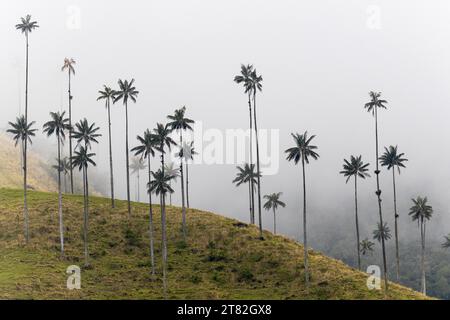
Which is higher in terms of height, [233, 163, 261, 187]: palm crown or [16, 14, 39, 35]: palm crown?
[16, 14, 39, 35]: palm crown

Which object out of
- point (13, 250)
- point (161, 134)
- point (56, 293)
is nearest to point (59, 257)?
point (13, 250)

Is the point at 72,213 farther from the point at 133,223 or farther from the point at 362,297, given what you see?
the point at 362,297

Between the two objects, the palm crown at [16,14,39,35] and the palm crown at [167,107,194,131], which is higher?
the palm crown at [16,14,39,35]

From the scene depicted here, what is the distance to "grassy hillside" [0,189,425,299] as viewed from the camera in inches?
3447

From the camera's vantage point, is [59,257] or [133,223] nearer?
[59,257]

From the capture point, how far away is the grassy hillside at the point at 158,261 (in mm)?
87562

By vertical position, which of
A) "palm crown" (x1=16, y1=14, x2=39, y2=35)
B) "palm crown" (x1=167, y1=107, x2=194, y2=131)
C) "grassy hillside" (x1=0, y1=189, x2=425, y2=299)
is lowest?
"grassy hillside" (x1=0, y1=189, x2=425, y2=299)

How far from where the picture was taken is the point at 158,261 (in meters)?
105

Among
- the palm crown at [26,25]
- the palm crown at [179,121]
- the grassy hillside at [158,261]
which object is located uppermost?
the palm crown at [26,25]

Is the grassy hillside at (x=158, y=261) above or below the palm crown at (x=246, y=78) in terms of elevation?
below

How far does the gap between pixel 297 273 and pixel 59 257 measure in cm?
4384
